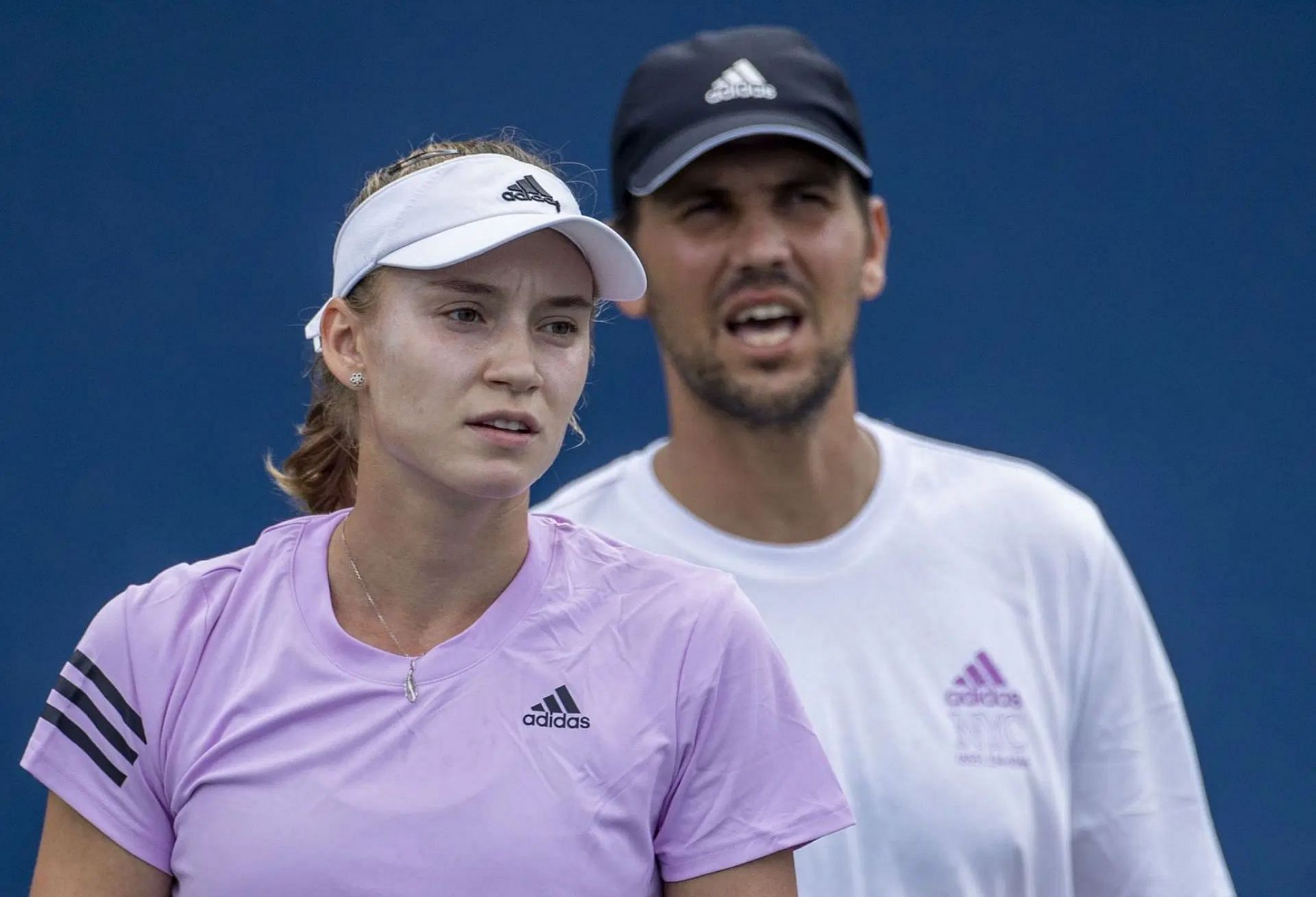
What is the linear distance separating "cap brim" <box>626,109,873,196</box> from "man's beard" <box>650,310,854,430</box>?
0.23 meters

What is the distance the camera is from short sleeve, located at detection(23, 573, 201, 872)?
155 centimetres

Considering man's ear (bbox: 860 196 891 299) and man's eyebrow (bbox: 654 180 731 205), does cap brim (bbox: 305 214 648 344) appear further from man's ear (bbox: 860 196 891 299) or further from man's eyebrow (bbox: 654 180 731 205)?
man's ear (bbox: 860 196 891 299)

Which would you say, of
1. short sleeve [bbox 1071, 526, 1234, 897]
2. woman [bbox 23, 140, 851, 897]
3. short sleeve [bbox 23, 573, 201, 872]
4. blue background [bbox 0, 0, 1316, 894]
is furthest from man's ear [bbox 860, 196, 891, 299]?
short sleeve [bbox 23, 573, 201, 872]

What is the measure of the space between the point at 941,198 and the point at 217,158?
1255mm

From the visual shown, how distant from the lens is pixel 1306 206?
10.5ft

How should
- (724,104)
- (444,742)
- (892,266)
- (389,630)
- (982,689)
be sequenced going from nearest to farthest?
(444,742) → (389,630) → (982,689) → (724,104) → (892,266)

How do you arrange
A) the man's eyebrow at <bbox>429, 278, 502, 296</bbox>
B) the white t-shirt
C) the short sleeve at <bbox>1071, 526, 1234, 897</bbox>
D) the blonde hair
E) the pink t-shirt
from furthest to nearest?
the short sleeve at <bbox>1071, 526, 1234, 897</bbox> → the white t-shirt → the blonde hair → the man's eyebrow at <bbox>429, 278, 502, 296</bbox> → the pink t-shirt

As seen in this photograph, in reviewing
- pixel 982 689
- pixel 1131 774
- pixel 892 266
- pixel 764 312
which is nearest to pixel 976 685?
pixel 982 689

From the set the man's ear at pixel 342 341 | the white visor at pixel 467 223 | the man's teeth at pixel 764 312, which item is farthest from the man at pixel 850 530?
the man's ear at pixel 342 341

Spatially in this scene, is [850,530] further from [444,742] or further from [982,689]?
[444,742]

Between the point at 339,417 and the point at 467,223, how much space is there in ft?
0.99

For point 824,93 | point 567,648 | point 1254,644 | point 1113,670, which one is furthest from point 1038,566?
point 1254,644

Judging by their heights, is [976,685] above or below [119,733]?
above

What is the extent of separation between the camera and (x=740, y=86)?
222cm
